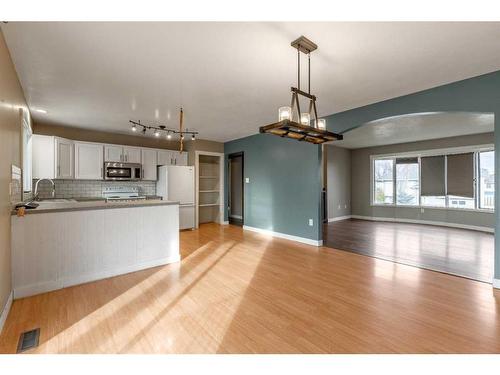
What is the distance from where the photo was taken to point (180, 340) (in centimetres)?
179

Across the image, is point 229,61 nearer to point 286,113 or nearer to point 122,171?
point 286,113

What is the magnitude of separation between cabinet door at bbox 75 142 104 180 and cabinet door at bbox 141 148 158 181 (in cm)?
93

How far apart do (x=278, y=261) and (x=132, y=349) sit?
2.37 m

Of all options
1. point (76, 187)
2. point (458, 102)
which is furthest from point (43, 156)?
point (458, 102)

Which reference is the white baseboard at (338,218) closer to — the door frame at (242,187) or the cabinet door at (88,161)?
the door frame at (242,187)

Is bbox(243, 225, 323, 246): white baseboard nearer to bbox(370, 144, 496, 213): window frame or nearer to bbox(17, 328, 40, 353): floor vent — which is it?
bbox(17, 328, 40, 353): floor vent

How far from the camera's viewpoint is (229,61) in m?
2.49

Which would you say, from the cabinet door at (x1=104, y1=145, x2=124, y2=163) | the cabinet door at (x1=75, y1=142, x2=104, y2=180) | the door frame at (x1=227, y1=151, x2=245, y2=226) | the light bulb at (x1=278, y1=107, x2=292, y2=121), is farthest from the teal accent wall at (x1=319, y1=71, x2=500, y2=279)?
the cabinet door at (x1=75, y1=142, x2=104, y2=180)

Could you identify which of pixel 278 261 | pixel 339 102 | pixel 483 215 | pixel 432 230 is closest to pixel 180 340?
pixel 278 261

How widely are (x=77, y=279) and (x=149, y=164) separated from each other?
12.4ft

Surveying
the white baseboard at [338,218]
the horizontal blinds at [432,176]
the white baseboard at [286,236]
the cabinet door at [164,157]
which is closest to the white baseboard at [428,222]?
the white baseboard at [338,218]

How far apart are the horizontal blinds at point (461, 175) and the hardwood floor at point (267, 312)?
15.9 feet

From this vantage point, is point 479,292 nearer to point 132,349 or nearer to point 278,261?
point 278,261
